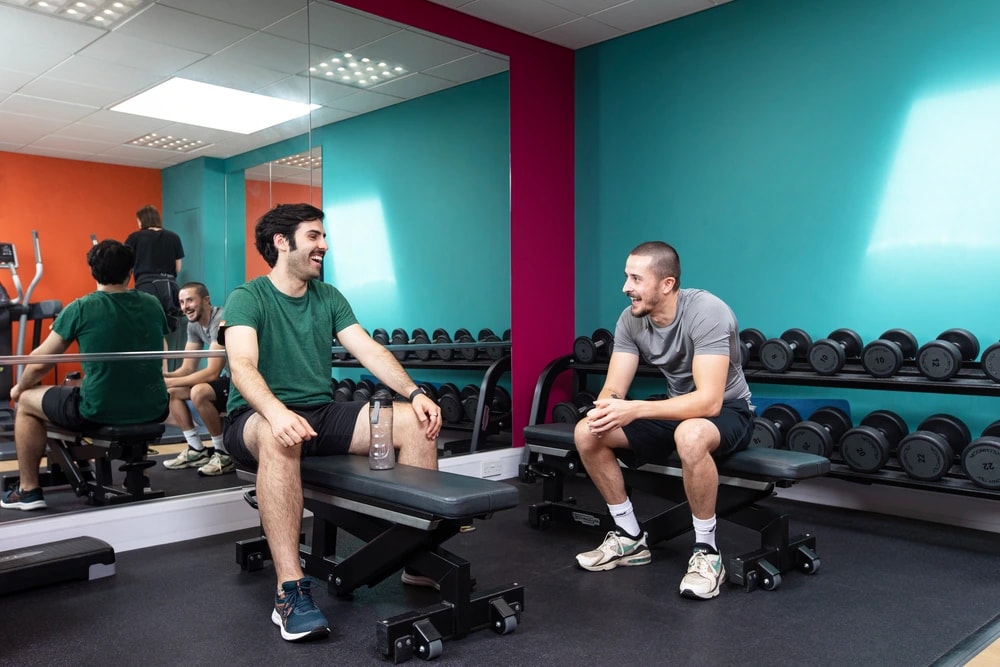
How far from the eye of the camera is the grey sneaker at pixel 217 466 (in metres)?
3.54

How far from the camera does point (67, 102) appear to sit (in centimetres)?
290

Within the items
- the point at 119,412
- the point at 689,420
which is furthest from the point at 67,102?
A: the point at 689,420

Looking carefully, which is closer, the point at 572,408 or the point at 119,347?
the point at 119,347

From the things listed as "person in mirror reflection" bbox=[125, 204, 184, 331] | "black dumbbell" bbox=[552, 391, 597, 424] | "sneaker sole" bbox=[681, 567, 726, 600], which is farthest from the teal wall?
"person in mirror reflection" bbox=[125, 204, 184, 331]

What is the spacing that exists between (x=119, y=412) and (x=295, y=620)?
59.3 inches

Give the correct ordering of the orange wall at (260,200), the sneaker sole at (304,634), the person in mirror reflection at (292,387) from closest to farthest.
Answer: the sneaker sole at (304,634) < the person in mirror reflection at (292,387) < the orange wall at (260,200)

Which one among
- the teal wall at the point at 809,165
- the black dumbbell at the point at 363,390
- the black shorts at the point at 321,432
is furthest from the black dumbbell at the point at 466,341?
the black shorts at the point at 321,432

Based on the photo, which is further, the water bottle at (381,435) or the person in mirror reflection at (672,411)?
the person in mirror reflection at (672,411)

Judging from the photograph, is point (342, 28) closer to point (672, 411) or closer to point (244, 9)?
point (244, 9)

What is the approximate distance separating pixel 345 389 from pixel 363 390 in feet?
0.30

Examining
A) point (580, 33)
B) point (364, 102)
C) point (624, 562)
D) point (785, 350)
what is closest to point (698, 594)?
point (624, 562)

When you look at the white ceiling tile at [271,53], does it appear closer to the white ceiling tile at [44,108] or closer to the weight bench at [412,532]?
the white ceiling tile at [44,108]

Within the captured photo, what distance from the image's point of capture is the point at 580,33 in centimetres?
450

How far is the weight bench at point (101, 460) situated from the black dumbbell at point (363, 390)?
0.99 m
